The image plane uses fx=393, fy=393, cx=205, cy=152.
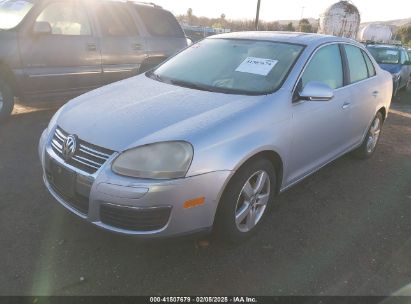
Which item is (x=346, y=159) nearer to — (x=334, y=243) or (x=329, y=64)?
(x=329, y=64)

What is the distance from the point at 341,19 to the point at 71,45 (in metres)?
26.6

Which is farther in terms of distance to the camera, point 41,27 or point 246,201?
point 41,27

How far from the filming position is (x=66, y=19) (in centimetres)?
624

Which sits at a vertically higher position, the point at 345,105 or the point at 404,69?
the point at 345,105

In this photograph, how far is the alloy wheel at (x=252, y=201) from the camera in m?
2.97

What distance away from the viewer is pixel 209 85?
346 cm

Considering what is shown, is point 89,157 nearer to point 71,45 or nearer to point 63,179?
point 63,179

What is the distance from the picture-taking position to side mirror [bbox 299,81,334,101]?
10.7ft

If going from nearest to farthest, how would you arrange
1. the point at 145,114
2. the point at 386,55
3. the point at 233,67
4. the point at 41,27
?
the point at 145,114, the point at 233,67, the point at 41,27, the point at 386,55

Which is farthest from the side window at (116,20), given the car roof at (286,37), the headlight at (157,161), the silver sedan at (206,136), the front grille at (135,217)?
the front grille at (135,217)

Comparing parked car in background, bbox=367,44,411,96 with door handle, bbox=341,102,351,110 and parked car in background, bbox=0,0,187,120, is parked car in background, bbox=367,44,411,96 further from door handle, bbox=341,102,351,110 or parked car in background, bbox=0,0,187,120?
door handle, bbox=341,102,351,110

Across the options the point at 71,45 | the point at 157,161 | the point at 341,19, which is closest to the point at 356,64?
the point at 157,161

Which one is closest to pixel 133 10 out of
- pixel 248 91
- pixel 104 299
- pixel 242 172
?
pixel 248 91

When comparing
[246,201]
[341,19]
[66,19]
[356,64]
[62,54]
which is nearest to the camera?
[246,201]
